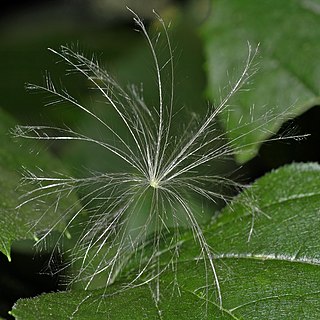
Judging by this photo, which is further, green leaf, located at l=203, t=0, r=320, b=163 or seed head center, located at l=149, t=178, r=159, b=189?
green leaf, located at l=203, t=0, r=320, b=163

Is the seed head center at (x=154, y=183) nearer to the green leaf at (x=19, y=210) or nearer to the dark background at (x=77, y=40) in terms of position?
the green leaf at (x=19, y=210)

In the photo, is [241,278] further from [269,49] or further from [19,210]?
[269,49]

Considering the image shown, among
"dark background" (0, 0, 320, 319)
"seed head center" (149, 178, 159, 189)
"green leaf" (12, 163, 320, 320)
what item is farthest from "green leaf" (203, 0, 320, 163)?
"seed head center" (149, 178, 159, 189)

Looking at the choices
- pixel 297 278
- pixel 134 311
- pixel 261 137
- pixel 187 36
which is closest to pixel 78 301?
pixel 134 311

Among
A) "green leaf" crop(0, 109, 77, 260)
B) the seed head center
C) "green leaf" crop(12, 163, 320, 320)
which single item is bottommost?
"green leaf" crop(12, 163, 320, 320)

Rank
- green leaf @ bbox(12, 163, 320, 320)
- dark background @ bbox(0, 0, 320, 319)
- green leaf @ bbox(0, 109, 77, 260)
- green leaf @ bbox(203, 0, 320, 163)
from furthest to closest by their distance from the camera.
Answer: dark background @ bbox(0, 0, 320, 319)
green leaf @ bbox(203, 0, 320, 163)
green leaf @ bbox(0, 109, 77, 260)
green leaf @ bbox(12, 163, 320, 320)

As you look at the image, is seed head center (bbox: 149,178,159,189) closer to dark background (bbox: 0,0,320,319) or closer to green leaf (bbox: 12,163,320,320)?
green leaf (bbox: 12,163,320,320)

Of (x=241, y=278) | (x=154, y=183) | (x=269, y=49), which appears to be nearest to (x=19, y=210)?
(x=154, y=183)

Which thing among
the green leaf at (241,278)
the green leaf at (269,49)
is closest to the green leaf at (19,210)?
the green leaf at (241,278)
